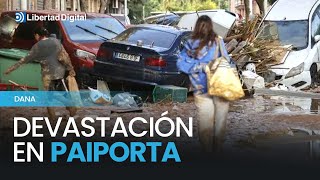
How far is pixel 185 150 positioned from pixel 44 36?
216 cm

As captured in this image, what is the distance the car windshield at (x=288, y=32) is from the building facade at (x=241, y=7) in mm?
731

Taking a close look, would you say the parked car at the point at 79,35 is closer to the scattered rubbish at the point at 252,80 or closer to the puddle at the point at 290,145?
the scattered rubbish at the point at 252,80

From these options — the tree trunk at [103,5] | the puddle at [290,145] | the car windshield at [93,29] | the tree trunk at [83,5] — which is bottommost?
the puddle at [290,145]

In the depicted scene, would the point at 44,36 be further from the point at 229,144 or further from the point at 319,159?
the point at 319,159

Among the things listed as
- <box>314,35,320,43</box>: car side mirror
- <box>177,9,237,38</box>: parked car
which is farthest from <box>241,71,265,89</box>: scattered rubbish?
<box>314,35,320,43</box>: car side mirror

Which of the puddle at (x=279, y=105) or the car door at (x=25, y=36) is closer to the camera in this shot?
the car door at (x=25, y=36)

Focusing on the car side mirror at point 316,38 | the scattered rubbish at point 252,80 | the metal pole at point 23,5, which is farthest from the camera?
the car side mirror at point 316,38

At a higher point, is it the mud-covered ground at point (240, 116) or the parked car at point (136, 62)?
the parked car at point (136, 62)

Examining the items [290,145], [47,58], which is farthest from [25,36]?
[290,145]

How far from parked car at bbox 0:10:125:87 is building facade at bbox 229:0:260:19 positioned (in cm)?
406

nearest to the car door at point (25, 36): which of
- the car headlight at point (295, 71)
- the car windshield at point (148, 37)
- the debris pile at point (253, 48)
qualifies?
the car windshield at point (148, 37)

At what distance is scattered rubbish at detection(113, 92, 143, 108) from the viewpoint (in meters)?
8.34

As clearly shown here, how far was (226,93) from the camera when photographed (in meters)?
6.57

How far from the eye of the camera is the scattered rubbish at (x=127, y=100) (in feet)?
27.4
